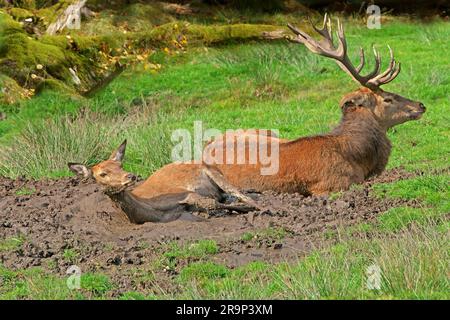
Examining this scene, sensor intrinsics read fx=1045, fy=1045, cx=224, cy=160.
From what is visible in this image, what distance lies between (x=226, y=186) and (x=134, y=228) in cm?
126

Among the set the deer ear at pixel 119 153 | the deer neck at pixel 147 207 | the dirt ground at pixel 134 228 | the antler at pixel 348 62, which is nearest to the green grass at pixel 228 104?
the antler at pixel 348 62

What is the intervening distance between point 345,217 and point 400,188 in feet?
3.13

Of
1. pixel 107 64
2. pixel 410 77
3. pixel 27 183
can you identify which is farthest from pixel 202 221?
pixel 107 64

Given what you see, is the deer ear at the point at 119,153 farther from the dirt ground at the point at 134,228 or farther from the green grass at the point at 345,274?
the green grass at the point at 345,274

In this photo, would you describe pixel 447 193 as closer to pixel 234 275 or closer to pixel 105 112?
pixel 234 275

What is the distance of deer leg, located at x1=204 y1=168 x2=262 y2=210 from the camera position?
1062 cm

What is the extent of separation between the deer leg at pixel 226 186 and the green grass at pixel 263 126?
128 cm

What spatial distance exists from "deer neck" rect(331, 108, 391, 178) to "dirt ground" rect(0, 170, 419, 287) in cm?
38

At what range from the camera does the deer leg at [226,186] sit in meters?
10.6

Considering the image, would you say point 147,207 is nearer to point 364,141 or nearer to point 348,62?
point 364,141

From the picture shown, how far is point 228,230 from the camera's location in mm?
→ 9734

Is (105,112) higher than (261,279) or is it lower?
lower
